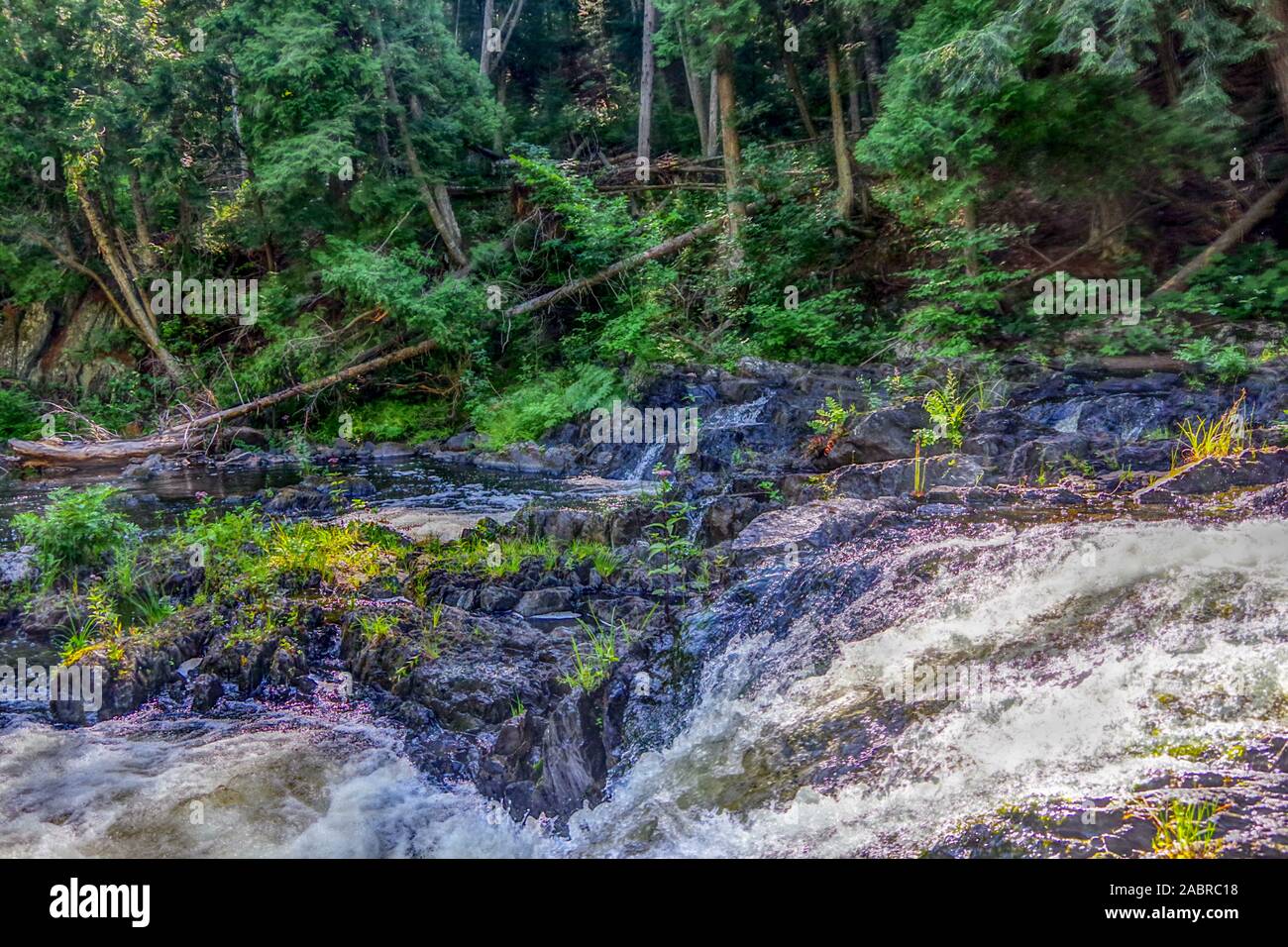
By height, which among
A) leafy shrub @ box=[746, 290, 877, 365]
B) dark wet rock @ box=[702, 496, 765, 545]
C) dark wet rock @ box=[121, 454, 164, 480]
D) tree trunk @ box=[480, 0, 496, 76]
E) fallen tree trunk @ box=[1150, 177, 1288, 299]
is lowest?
dark wet rock @ box=[121, 454, 164, 480]

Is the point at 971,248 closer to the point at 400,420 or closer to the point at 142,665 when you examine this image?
the point at 400,420

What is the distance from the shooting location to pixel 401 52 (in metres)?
17.8

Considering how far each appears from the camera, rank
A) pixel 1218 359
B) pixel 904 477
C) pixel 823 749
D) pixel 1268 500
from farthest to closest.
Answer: pixel 1218 359 → pixel 904 477 → pixel 1268 500 → pixel 823 749

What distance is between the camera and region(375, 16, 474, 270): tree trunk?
58.5 feet

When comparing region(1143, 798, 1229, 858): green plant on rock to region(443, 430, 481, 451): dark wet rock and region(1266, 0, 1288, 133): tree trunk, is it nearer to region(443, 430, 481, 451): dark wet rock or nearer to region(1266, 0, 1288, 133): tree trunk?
region(1266, 0, 1288, 133): tree trunk

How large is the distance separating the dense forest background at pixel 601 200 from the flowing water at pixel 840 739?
7.12 m

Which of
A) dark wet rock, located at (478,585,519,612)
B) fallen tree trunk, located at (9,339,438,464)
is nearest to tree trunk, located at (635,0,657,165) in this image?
fallen tree trunk, located at (9,339,438,464)

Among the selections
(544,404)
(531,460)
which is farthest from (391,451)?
(531,460)

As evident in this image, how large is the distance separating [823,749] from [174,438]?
16208 mm

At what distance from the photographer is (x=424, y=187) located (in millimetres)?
18797

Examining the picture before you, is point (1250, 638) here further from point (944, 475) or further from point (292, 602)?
point (292, 602)

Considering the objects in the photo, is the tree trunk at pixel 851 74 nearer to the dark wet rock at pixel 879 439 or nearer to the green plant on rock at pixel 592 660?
the dark wet rock at pixel 879 439

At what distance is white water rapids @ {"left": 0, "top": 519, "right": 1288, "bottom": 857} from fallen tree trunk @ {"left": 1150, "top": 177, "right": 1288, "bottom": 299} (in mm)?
8342
